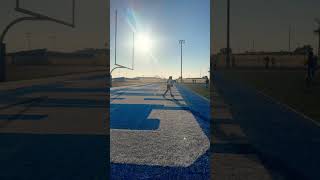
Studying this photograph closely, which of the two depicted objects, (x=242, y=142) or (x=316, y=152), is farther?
(x=242, y=142)

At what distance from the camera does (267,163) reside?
6.07 m

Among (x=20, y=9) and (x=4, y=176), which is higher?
(x=20, y=9)

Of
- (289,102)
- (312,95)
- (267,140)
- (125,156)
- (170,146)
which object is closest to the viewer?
(125,156)

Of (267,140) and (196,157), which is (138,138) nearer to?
(196,157)

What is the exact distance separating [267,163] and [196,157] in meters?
1.27

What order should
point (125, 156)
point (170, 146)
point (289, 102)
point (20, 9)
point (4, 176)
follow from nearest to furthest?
1. point (4, 176)
2. point (125, 156)
3. point (170, 146)
4. point (289, 102)
5. point (20, 9)

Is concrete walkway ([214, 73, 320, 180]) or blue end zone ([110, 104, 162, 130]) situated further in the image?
blue end zone ([110, 104, 162, 130])

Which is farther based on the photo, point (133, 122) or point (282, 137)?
point (133, 122)

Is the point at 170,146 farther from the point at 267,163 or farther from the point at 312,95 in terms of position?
the point at 312,95

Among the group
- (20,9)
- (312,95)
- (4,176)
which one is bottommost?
(4,176)

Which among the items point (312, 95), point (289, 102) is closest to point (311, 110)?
point (289, 102)

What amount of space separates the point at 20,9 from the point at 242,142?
1727 centimetres

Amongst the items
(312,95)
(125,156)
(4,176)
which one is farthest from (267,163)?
(312,95)

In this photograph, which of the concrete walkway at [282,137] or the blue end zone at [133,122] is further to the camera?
the blue end zone at [133,122]
